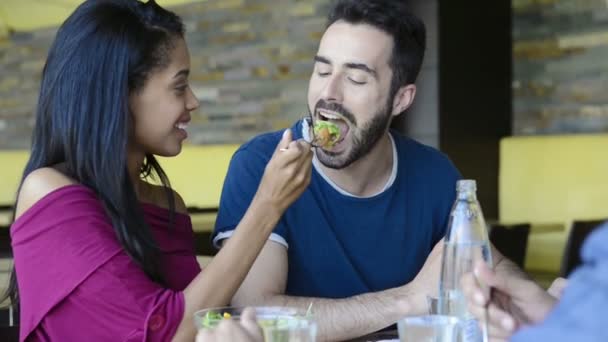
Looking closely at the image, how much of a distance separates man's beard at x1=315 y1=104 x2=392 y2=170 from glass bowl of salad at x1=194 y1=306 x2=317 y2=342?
986 millimetres

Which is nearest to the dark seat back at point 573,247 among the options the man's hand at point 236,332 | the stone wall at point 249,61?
the man's hand at point 236,332

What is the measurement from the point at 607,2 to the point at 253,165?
161 inches

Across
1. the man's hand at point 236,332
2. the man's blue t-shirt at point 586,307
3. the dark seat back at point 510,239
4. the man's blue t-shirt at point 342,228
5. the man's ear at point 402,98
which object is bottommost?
the dark seat back at point 510,239

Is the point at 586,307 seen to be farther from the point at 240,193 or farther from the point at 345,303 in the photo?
the point at 240,193

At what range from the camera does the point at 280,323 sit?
1.05 meters

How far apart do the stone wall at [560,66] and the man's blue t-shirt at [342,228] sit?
374 centimetres

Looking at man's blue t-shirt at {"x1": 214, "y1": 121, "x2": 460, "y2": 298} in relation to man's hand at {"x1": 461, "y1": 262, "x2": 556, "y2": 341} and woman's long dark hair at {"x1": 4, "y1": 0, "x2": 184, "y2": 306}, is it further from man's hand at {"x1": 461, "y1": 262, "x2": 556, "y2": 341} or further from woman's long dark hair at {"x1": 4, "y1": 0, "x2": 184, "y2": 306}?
man's hand at {"x1": 461, "y1": 262, "x2": 556, "y2": 341}

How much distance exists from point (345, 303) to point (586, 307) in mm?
1295

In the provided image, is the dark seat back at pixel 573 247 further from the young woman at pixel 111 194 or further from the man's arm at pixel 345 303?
the young woman at pixel 111 194

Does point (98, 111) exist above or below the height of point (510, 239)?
above

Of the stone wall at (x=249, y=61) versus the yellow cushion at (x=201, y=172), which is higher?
the stone wall at (x=249, y=61)

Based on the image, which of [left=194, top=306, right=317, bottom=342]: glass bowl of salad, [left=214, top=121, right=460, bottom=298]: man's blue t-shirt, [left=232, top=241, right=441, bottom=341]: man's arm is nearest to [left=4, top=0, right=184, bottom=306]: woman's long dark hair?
[left=232, top=241, right=441, bottom=341]: man's arm

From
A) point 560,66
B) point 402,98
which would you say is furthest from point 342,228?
point 560,66

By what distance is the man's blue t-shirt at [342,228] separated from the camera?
2045 mm
